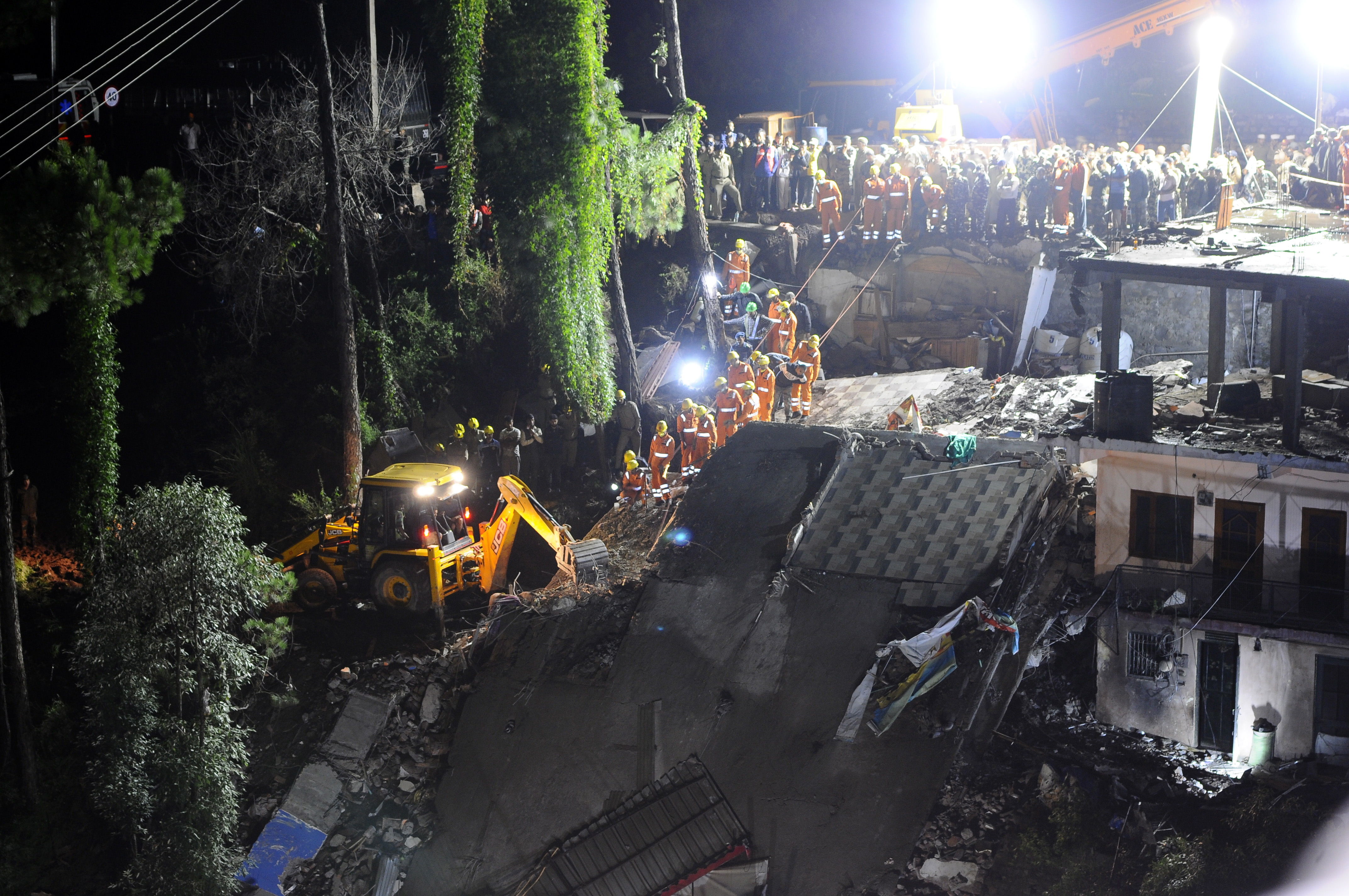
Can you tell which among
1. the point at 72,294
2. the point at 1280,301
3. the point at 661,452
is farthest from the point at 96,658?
the point at 1280,301

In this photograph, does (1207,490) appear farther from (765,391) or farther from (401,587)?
(401,587)

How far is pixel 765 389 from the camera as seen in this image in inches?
837

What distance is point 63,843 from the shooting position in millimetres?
16891

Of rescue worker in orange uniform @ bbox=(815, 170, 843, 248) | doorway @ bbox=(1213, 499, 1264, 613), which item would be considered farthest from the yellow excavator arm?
rescue worker in orange uniform @ bbox=(815, 170, 843, 248)

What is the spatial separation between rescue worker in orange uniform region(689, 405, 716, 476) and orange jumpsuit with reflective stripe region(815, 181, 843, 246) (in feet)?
28.5

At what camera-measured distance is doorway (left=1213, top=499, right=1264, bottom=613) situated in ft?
51.8

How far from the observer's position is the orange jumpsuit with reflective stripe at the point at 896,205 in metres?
26.3

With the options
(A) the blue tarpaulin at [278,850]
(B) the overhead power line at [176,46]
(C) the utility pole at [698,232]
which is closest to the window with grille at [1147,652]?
(A) the blue tarpaulin at [278,850]

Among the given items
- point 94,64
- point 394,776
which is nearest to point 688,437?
point 394,776

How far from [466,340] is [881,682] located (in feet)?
45.9

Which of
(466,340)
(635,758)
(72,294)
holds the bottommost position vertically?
(635,758)

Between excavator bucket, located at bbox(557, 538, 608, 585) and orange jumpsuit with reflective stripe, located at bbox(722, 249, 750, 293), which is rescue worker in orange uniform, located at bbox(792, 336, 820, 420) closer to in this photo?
orange jumpsuit with reflective stripe, located at bbox(722, 249, 750, 293)

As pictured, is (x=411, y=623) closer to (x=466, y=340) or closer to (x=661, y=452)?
(x=661, y=452)

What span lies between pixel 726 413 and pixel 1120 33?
686 inches
